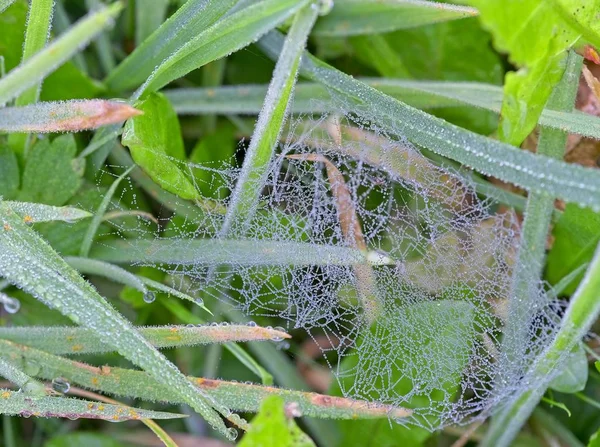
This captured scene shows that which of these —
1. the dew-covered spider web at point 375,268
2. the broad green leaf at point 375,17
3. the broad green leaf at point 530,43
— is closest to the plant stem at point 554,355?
the dew-covered spider web at point 375,268

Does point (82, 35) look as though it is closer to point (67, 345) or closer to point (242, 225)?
point (242, 225)

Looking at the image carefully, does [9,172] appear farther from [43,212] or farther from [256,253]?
[256,253]

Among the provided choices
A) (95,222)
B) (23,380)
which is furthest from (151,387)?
(95,222)

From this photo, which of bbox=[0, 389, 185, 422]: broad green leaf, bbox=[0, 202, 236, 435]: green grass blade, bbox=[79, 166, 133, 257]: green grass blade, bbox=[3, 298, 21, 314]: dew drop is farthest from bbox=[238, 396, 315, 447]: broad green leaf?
bbox=[79, 166, 133, 257]: green grass blade

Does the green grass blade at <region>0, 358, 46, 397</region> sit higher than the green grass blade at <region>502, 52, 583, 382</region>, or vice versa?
the green grass blade at <region>502, 52, 583, 382</region>

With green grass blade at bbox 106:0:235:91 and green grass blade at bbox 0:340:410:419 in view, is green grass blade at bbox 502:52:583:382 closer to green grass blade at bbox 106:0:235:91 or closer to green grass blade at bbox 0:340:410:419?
green grass blade at bbox 0:340:410:419

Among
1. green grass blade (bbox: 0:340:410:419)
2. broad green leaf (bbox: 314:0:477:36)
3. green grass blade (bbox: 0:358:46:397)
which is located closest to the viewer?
green grass blade (bbox: 0:358:46:397)
